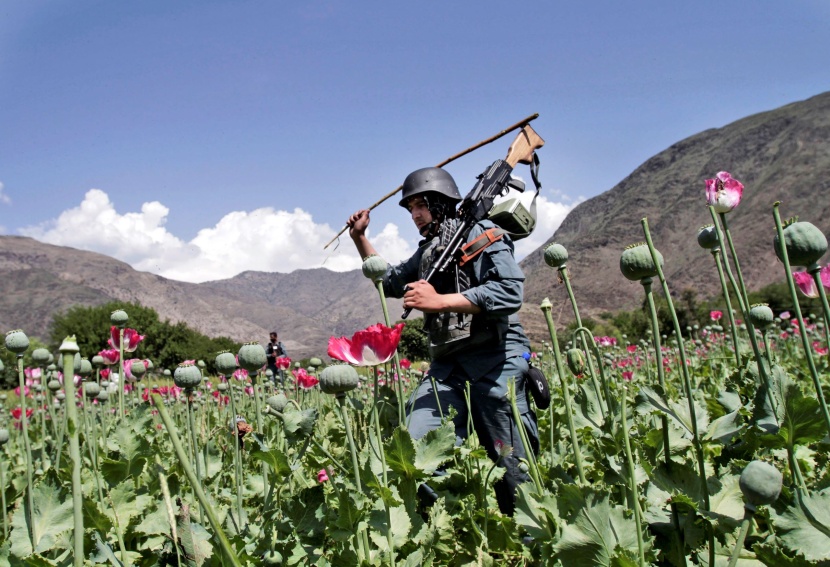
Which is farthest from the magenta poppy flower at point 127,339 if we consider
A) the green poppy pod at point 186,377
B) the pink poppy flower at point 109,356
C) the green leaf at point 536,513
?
the green leaf at point 536,513

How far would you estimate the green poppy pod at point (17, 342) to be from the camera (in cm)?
180

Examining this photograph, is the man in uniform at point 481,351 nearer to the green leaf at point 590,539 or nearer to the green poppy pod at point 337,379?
the green poppy pod at point 337,379

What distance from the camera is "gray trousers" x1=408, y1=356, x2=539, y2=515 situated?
232 cm

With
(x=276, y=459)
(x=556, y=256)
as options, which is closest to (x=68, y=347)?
(x=276, y=459)

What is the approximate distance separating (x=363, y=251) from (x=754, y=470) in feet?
7.83

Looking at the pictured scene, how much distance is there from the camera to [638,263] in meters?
1.13

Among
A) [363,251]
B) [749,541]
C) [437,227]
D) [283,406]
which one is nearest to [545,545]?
[749,541]

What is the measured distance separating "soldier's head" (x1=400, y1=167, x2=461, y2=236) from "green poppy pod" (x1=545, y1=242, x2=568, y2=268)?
3.69ft

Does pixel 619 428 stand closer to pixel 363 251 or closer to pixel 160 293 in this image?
pixel 363 251

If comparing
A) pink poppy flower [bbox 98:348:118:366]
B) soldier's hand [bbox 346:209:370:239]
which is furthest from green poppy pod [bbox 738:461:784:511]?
pink poppy flower [bbox 98:348:118:366]

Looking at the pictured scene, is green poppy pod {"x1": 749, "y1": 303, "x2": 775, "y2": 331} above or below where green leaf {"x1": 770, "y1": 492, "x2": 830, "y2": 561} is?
above

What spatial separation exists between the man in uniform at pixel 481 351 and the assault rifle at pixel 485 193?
6 cm

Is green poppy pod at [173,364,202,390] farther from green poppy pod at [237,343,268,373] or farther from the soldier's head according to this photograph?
the soldier's head

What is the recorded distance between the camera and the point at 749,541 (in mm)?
1290
